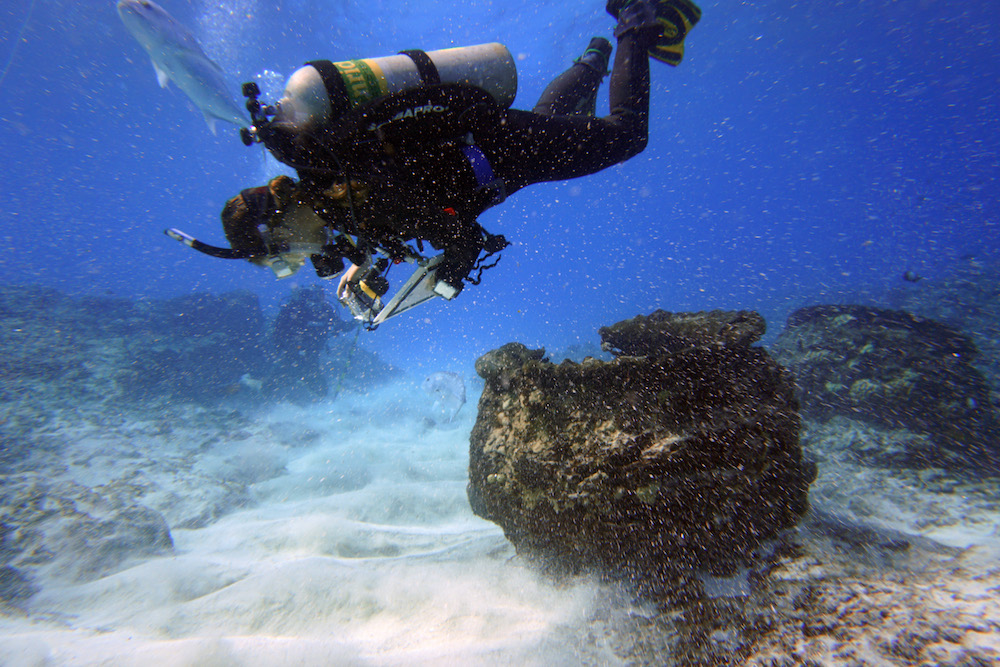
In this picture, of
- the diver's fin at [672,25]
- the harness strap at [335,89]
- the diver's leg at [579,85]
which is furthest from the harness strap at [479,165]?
the diver's fin at [672,25]

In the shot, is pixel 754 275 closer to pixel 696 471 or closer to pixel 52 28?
pixel 696 471

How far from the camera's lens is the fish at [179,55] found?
37.1 feet

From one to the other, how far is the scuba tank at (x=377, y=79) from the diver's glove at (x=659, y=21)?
5.08 feet

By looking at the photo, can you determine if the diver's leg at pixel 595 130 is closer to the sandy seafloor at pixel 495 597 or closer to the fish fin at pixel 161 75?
the sandy seafloor at pixel 495 597

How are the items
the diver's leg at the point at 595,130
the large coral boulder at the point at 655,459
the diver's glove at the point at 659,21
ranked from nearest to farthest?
the large coral boulder at the point at 655,459, the diver's leg at the point at 595,130, the diver's glove at the point at 659,21

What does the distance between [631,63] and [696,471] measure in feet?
13.3

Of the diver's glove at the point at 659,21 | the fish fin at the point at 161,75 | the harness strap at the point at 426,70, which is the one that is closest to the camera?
the harness strap at the point at 426,70

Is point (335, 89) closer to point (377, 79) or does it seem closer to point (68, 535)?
point (377, 79)

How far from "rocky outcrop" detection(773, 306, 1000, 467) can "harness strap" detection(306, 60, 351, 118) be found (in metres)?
8.43

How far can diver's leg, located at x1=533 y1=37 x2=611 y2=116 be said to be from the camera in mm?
4160

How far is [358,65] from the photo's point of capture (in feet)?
8.89

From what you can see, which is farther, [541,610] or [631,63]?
[631,63]

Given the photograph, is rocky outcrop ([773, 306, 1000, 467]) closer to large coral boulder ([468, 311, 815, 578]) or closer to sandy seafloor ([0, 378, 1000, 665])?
sandy seafloor ([0, 378, 1000, 665])

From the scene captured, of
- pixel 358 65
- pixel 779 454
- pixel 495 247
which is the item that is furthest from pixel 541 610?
pixel 358 65
